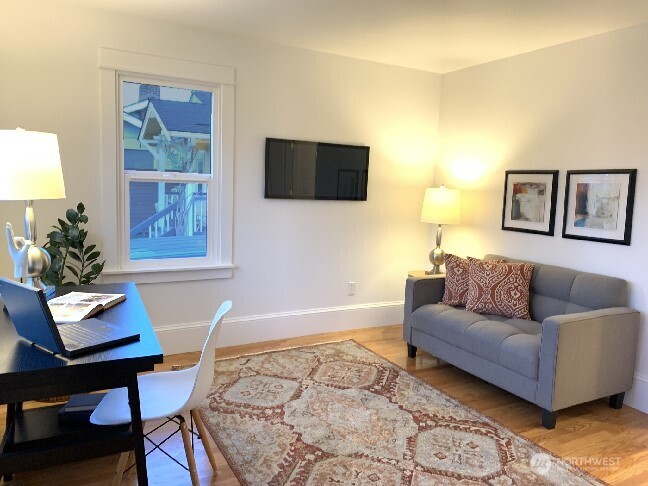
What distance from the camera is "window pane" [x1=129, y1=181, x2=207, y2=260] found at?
3623 mm

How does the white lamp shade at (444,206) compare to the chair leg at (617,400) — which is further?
the white lamp shade at (444,206)

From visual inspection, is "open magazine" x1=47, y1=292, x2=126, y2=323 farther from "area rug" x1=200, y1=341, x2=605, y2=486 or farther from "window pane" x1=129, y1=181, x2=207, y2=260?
"window pane" x1=129, y1=181, x2=207, y2=260

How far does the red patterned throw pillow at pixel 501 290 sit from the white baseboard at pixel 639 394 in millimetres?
751

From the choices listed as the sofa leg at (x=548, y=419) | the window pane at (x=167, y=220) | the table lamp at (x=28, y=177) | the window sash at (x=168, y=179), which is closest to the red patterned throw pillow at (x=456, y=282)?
the sofa leg at (x=548, y=419)

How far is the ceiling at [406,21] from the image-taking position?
2.95 metres

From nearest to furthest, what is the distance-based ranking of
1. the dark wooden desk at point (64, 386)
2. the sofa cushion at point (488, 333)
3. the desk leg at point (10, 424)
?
1. the dark wooden desk at point (64, 386)
2. the desk leg at point (10, 424)
3. the sofa cushion at point (488, 333)

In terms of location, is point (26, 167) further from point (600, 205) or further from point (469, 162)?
point (469, 162)

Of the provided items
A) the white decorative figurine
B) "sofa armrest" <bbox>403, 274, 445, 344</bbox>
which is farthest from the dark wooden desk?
"sofa armrest" <bbox>403, 274, 445, 344</bbox>

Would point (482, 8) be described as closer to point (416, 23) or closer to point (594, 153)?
point (416, 23)

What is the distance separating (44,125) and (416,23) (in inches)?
100

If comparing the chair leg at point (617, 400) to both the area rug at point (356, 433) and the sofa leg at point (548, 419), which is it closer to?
the sofa leg at point (548, 419)

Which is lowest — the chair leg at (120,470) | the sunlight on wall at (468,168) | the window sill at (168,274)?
the chair leg at (120,470)

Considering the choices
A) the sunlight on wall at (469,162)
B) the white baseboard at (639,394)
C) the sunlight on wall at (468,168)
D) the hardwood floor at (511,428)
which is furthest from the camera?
the sunlight on wall at (468,168)

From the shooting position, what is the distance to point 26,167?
1987mm
